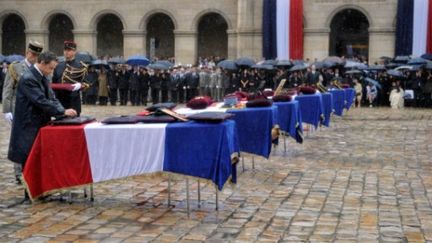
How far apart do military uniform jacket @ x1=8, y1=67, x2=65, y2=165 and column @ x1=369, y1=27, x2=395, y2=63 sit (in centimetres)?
3005

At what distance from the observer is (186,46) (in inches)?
1622

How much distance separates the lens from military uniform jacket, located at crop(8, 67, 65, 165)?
9.28m

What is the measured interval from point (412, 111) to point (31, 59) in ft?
70.0

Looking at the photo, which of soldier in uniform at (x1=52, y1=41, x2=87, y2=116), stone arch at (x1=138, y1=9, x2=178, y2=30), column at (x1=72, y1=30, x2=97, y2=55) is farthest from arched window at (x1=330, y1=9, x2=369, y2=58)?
soldier in uniform at (x1=52, y1=41, x2=87, y2=116)

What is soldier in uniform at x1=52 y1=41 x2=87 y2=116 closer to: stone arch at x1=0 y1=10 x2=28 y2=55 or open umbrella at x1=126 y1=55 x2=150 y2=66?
open umbrella at x1=126 y1=55 x2=150 y2=66

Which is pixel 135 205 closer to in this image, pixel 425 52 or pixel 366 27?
pixel 425 52

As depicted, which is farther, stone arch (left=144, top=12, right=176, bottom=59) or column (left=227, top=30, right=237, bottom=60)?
stone arch (left=144, top=12, right=176, bottom=59)

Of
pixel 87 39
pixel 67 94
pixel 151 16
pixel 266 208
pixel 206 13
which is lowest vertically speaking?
pixel 266 208

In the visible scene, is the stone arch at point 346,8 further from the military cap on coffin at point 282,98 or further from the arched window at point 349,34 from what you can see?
the military cap on coffin at point 282,98

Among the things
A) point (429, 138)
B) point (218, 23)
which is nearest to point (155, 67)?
point (218, 23)

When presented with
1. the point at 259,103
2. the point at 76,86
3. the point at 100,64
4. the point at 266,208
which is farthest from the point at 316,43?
the point at 266,208

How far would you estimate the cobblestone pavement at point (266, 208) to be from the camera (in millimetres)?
7785

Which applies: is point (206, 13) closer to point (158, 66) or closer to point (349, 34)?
point (349, 34)

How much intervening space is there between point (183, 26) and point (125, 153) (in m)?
32.9
